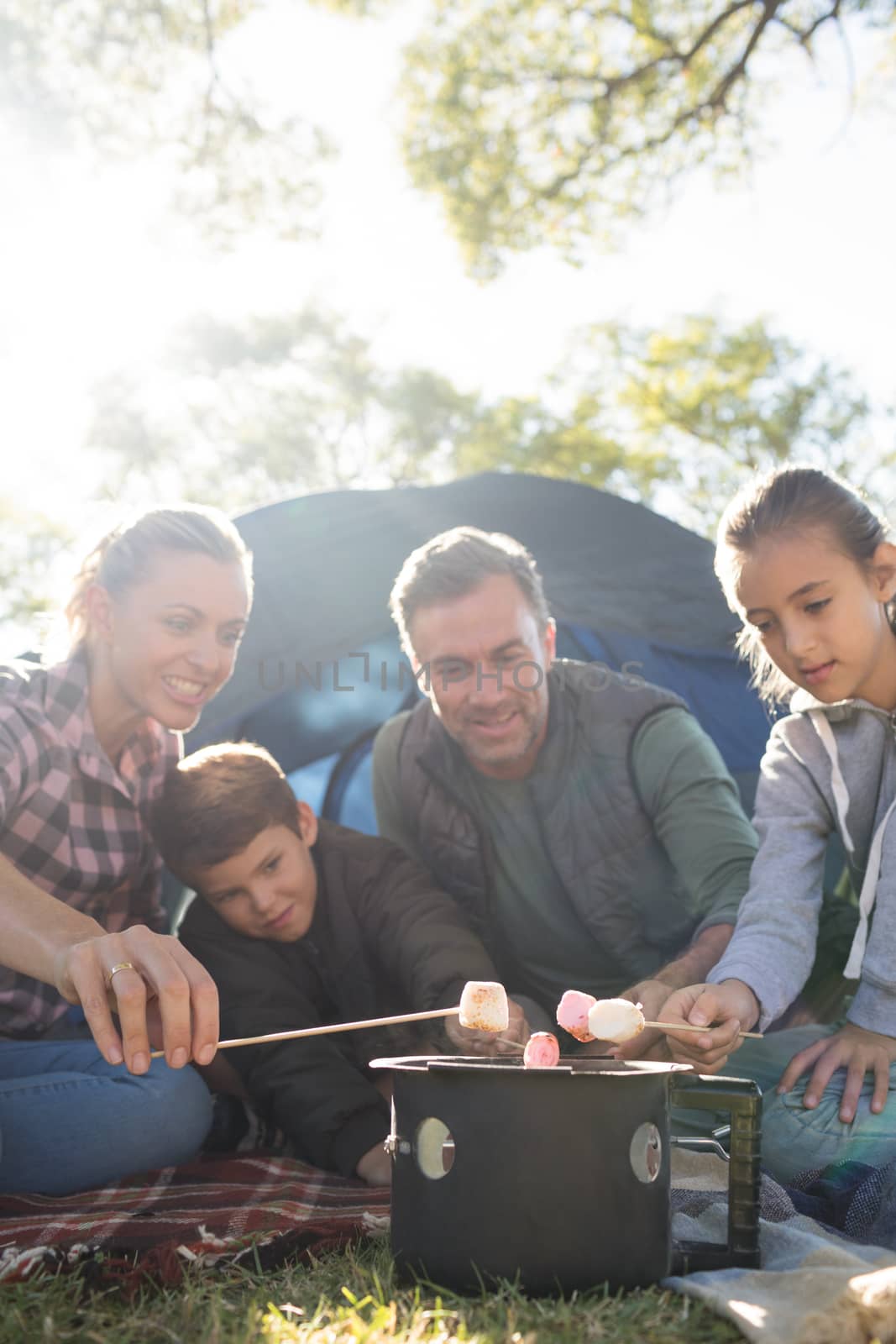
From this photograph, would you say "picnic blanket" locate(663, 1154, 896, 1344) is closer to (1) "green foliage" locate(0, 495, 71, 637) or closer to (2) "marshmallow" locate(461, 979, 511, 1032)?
(2) "marshmallow" locate(461, 979, 511, 1032)

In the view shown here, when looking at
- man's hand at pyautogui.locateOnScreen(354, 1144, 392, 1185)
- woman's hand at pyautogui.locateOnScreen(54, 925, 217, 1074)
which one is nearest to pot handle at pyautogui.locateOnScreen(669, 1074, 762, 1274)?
woman's hand at pyautogui.locateOnScreen(54, 925, 217, 1074)

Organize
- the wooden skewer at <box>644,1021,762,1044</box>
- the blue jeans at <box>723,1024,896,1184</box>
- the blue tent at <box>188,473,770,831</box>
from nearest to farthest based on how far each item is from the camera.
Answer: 1. the wooden skewer at <box>644,1021,762,1044</box>
2. the blue jeans at <box>723,1024,896,1184</box>
3. the blue tent at <box>188,473,770,831</box>

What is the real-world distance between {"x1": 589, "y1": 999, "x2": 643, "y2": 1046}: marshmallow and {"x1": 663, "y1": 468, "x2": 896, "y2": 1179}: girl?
0.28 meters

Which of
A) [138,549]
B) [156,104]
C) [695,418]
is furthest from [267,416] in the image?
[138,549]

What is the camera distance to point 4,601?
17125mm

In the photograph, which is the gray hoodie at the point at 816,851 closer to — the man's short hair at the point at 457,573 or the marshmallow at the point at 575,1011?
the marshmallow at the point at 575,1011

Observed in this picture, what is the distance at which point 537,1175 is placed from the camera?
1247mm

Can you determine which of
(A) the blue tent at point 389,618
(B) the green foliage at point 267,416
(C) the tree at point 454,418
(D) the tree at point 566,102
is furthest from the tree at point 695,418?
(A) the blue tent at point 389,618

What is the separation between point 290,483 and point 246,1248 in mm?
18295

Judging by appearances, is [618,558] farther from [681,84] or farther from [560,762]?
[681,84]

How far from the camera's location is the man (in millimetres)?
2549

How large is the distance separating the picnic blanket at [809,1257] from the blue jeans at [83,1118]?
3.02 ft

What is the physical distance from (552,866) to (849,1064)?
3.16 ft

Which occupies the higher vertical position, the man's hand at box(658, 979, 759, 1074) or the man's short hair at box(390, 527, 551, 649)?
the man's short hair at box(390, 527, 551, 649)
